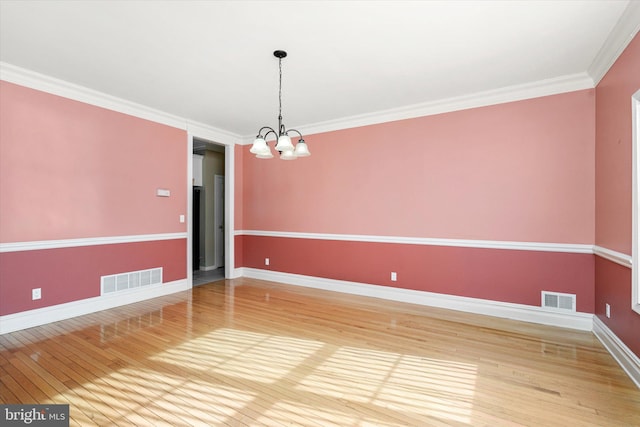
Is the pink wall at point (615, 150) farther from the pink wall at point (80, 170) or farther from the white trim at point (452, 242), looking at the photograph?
the pink wall at point (80, 170)

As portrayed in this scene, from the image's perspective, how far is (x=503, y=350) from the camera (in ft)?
9.46

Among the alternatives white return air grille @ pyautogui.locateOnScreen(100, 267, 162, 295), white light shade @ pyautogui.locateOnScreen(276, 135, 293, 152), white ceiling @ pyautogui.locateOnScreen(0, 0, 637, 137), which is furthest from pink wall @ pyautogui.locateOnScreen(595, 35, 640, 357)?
white return air grille @ pyautogui.locateOnScreen(100, 267, 162, 295)

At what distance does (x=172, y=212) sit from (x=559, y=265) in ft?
17.5

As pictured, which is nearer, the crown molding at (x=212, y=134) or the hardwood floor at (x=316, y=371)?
the hardwood floor at (x=316, y=371)

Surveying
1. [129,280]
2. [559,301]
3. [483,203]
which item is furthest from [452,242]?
[129,280]

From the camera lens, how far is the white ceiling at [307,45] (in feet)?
7.71

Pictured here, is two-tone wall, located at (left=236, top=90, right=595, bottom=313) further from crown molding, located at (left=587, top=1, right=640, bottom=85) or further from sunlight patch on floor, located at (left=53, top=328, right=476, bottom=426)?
sunlight patch on floor, located at (left=53, top=328, right=476, bottom=426)

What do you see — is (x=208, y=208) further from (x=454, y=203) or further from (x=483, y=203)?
(x=483, y=203)

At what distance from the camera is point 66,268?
3736 millimetres

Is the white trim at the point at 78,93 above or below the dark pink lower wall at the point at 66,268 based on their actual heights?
above

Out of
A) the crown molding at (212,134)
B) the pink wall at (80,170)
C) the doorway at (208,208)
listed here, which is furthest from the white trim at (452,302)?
the crown molding at (212,134)

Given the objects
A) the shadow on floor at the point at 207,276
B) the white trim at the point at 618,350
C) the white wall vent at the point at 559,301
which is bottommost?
the shadow on floor at the point at 207,276

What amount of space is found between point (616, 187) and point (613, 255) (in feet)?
1.99

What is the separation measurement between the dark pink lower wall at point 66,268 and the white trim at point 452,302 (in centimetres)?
215
